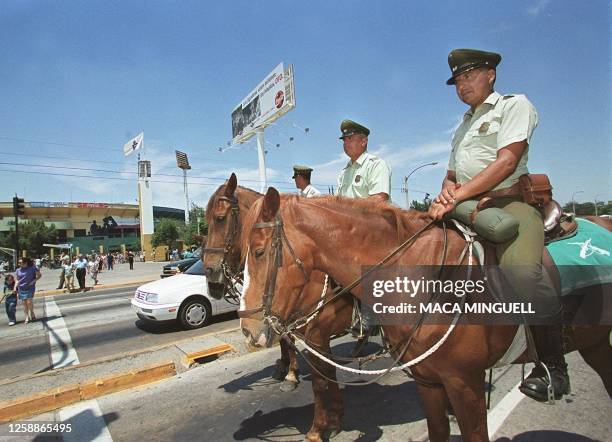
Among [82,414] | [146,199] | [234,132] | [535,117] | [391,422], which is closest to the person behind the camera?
[535,117]

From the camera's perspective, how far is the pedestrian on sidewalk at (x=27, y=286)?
11.2 metres

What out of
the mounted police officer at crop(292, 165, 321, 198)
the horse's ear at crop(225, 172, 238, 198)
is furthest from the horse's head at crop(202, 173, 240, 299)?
the mounted police officer at crop(292, 165, 321, 198)

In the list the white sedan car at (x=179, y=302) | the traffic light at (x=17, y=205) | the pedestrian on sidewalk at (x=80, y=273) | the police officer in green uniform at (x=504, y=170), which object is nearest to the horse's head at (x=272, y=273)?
the police officer in green uniform at (x=504, y=170)

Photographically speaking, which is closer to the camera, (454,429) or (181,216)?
(454,429)

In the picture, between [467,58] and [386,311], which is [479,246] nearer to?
[386,311]

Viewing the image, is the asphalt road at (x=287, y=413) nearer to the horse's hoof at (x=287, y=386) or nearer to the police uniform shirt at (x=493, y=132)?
the horse's hoof at (x=287, y=386)

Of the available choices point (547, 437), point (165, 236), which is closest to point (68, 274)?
point (547, 437)

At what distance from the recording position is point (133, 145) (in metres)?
75.2

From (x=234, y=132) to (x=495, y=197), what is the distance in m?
38.1

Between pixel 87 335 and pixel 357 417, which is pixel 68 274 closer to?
pixel 87 335

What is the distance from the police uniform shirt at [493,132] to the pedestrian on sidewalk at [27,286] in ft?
43.3

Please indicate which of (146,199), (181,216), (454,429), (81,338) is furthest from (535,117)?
(181,216)

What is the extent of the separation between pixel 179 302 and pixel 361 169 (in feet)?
21.9

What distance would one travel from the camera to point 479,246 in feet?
7.71
